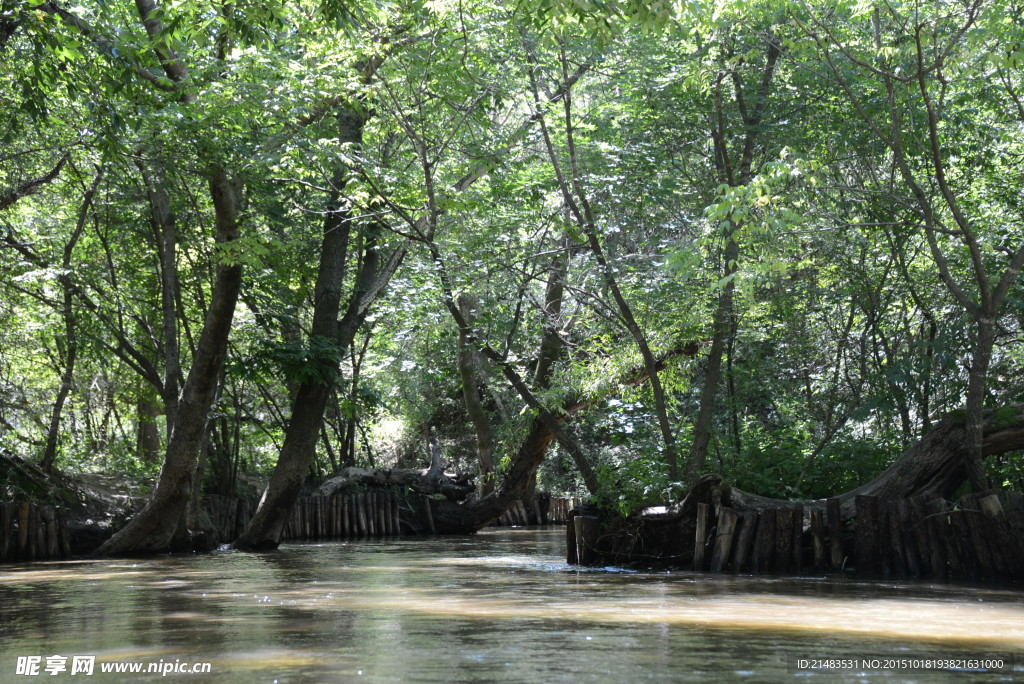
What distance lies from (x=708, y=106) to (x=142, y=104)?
709cm

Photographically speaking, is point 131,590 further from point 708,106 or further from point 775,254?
point 708,106

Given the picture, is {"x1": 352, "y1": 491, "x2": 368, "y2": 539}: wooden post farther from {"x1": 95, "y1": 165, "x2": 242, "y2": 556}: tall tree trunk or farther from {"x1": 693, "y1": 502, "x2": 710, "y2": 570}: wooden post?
{"x1": 693, "y1": 502, "x2": 710, "y2": 570}: wooden post

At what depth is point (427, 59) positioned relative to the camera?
11422 mm

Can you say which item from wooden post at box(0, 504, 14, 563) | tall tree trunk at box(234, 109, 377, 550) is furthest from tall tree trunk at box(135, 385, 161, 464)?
wooden post at box(0, 504, 14, 563)

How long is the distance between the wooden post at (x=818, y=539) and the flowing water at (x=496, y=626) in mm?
683

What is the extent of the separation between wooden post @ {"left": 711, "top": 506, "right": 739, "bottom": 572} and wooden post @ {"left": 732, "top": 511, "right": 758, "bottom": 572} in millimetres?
93

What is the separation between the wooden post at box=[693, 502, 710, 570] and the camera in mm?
10211

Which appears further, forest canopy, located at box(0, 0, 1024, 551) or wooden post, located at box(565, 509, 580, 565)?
wooden post, located at box(565, 509, 580, 565)

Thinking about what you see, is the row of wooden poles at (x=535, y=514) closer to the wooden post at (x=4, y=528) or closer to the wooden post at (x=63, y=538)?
the wooden post at (x=63, y=538)

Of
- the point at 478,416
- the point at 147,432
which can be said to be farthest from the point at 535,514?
the point at 147,432

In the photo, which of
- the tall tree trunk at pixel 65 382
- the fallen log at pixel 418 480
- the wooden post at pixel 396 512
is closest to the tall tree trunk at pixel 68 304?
the tall tree trunk at pixel 65 382

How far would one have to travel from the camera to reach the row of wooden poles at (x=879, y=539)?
28.4 feet

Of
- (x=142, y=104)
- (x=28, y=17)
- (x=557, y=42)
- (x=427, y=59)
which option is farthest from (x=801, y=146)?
(x=28, y=17)

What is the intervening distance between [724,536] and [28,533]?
33.8ft
